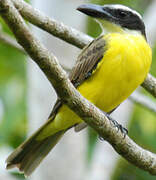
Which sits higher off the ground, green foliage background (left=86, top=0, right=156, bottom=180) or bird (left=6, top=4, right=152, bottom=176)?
bird (left=6, top=4, right=152, bottom=176)

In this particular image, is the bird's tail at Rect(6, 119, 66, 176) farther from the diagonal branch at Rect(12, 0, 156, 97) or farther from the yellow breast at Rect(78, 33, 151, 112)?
the diagonal branch at Rect(12, 0, 156, 97)

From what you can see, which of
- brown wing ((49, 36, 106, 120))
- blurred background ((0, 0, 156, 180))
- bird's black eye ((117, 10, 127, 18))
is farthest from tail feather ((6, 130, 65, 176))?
blurred background ((0, 0, 156, 180))

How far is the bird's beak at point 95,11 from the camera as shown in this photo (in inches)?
196

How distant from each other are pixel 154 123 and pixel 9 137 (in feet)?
6.79

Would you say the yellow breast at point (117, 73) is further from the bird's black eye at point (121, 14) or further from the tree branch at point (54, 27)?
the bird's black eye at point (121, 14)

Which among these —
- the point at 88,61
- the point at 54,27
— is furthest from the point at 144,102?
the point at 54,27

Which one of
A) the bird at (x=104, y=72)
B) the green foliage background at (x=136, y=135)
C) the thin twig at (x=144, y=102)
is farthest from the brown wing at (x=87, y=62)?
the green foliage background at (x=136, y=135)

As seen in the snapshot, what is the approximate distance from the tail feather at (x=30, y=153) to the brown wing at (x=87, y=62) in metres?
0.36

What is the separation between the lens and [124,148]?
438cm

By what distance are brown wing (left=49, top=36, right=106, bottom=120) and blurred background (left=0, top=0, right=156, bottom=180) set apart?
1724 mm

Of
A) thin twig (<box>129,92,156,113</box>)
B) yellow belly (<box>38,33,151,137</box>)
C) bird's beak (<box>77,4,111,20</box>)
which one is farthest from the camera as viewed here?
thin twig (<box>129,92,156,113</box>)

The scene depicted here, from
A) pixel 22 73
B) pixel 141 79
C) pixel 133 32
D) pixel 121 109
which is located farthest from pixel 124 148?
pixel 22 73

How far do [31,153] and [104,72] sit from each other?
114 cm

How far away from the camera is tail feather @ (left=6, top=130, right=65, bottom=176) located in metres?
5.10
